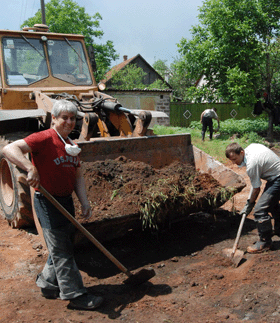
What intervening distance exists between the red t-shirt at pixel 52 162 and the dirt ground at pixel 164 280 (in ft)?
3.86

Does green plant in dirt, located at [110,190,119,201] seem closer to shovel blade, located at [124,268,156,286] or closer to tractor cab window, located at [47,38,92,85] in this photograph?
shovel blade, located at [124,268,156,286]

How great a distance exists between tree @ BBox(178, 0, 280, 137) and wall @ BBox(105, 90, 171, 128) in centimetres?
548

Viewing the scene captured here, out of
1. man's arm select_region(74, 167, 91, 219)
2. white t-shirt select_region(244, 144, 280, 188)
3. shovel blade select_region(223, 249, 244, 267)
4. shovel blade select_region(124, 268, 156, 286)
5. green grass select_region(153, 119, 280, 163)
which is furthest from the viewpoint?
green grass select_region(153, 119, 280, 163)

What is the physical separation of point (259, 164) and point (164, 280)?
1819 mm

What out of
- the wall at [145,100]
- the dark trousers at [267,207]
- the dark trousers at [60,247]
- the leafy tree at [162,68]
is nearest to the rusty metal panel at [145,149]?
the dark trousers at [267,207]

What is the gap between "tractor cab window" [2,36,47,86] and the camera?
6.36 meters

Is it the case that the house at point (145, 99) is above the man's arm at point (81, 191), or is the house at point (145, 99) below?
above

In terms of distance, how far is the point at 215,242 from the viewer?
4.80 metres

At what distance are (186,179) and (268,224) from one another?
1.20 metres

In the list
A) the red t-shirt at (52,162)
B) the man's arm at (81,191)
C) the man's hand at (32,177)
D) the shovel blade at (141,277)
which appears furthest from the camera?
the shovel blade at (141,277)

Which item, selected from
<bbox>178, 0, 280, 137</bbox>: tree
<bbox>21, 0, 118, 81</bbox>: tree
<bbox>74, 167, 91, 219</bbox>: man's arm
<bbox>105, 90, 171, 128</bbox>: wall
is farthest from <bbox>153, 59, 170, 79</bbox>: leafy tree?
<bbox>74, 167, 91, 219</bbox>: man's arm

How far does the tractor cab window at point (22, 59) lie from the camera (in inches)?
250

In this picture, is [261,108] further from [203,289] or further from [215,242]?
[203,289]

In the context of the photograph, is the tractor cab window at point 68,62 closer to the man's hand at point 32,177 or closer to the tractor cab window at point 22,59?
the tractor cab window at point 22,59
